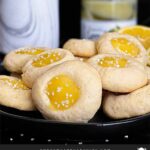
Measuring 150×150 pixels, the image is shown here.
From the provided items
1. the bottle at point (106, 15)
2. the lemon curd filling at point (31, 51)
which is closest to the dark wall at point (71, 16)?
the bottle at point (106, 15)

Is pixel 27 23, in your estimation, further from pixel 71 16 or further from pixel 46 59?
pixel 46 59

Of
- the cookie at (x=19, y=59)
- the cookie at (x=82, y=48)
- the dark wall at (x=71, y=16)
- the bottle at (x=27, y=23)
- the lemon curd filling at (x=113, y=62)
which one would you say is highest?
the lemon curd filling at (x=113, y=62)

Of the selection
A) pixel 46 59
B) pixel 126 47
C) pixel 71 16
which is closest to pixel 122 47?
pixel 126 47

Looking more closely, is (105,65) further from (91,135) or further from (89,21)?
(89,21)

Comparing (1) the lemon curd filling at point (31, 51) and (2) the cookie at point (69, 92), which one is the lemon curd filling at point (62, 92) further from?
(1) the lemon curd filling at point (31, 51)

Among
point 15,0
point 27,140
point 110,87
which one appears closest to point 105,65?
point 110,87

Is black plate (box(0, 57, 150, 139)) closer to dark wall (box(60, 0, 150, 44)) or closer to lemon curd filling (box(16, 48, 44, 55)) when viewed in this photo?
lemon curd filling (box(16, 48, 44, 55))
